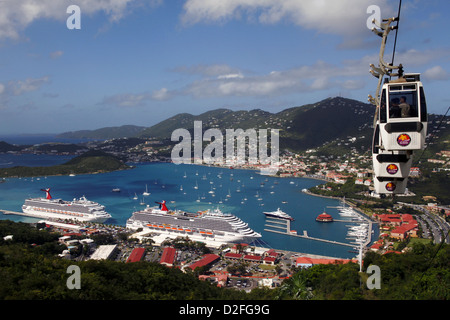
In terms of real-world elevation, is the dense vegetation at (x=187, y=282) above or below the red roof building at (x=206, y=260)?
above

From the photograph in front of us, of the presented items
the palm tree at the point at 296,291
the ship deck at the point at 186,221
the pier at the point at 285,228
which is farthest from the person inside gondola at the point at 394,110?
the ship deck at the point at 186,221

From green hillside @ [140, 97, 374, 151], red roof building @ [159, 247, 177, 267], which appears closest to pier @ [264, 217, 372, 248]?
red roof building @ [159, 247, 177, 267]

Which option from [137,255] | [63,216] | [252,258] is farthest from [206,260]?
[63,216]

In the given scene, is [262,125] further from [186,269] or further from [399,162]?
[399,162]

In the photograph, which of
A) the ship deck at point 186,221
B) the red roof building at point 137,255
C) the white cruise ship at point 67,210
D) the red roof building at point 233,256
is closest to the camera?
the red roof building at point 137,255

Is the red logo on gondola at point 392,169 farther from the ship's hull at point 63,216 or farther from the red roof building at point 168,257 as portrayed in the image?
the ship's hull at point 63,216
